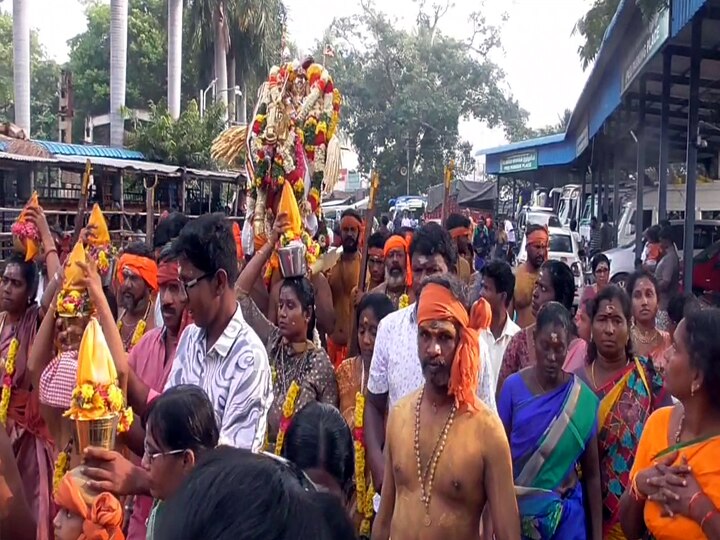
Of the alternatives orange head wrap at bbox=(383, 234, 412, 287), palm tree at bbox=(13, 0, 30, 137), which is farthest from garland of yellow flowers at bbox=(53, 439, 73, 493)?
palm tree at bbox=(13, 0, 30, 137)

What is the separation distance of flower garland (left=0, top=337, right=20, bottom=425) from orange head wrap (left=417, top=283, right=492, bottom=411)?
2279mm

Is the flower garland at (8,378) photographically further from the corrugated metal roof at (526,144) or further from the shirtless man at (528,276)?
the corrugated metal roof at (526,144)

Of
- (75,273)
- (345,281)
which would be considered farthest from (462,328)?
(345,281)

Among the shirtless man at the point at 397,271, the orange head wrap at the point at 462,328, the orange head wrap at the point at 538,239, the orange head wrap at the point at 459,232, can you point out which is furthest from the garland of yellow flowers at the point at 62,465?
the orange head wrap at the point at 459,232

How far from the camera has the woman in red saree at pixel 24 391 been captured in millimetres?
4059

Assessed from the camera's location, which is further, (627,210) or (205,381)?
(627,210)

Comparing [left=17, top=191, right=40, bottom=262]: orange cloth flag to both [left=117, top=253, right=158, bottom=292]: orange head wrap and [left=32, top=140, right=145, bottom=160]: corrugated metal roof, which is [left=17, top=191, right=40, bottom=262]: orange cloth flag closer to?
[left=117, top=253, right=158, bottom=292]: orange head wrap

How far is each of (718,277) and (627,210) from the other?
18.6 ft

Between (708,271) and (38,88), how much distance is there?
4491cm

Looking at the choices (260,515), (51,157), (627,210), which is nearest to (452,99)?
(627,210)

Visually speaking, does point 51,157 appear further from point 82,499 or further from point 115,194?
point 82,499

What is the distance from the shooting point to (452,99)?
4250cm

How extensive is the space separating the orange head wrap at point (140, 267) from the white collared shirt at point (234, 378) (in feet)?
6.12

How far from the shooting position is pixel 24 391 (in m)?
4.20
